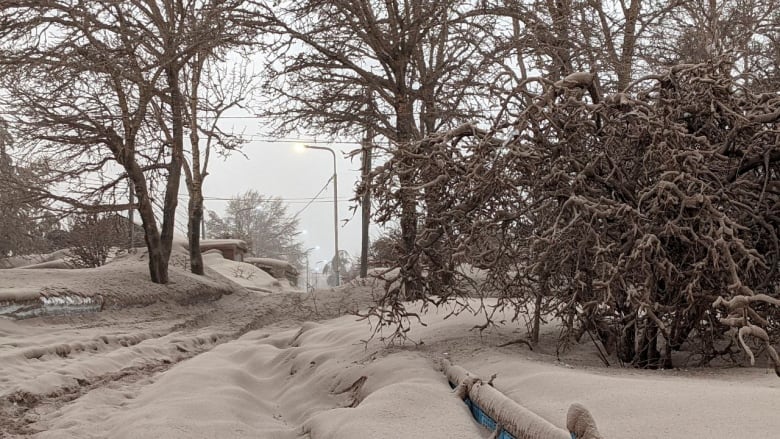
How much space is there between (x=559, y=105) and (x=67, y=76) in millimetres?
10363

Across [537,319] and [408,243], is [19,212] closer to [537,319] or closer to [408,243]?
[408,243]

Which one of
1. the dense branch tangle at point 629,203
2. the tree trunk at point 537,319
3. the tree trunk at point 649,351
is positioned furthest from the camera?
the tree trunk at point 537,319

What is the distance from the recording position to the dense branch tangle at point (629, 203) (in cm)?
363

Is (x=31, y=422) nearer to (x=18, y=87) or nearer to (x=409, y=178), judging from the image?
(x=409, y=178)

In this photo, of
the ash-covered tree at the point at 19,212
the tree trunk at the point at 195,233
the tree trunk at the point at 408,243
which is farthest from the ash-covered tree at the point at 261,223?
the tree trunk at the point at 408,243

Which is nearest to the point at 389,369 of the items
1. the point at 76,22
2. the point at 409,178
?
the point at 409,178

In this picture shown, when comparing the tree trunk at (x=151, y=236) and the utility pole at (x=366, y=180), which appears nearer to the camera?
the utility pole at (x=366, y=180)

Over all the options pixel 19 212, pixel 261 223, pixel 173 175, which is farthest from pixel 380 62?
pixel 261 223

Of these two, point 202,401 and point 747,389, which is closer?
point 747,389

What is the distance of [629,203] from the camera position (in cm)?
414

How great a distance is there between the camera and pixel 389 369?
→ 4.37m

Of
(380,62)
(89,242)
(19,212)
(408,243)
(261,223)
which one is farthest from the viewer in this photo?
(261,223)

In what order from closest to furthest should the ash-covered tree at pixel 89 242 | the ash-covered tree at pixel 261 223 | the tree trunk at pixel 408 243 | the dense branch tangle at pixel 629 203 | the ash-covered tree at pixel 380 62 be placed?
1. the dense branch tangle at pixel 629 203
2. the tree trunk at pixel 408 243
3. the ash-covered tree at pixel 380 62
4. the ash-covered tree at pixel 89 242
5. the ash-covered tree at pixel 261 223

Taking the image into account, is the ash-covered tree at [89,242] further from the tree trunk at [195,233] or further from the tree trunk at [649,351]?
the tree trunk at [649,351]
